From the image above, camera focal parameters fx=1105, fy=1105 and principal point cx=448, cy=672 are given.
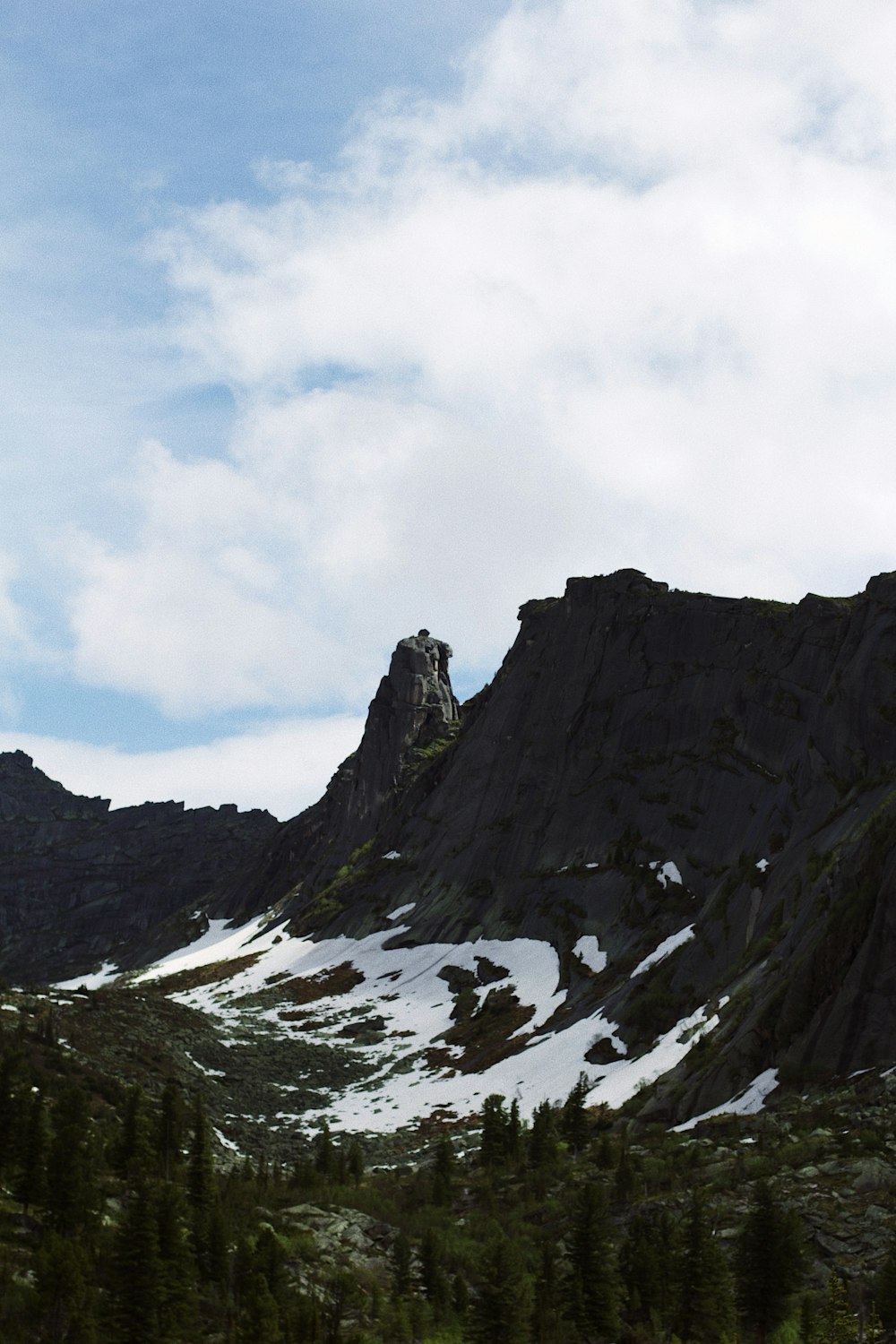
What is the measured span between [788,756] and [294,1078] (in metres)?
49.7

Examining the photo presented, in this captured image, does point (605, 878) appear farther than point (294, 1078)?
Yes

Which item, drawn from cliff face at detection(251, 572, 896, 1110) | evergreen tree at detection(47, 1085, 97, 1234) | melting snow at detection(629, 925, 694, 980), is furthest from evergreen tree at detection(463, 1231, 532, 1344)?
melting snow at detection(629, 925, 694, 980)

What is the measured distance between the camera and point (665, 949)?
87.3m

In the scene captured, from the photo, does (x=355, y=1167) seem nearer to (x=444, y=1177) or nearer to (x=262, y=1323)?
(x=444, y=1177)

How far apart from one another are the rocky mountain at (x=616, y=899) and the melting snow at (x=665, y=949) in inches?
19.5

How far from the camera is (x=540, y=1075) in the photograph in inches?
2987

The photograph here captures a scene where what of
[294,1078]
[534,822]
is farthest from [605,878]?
[294,1078]

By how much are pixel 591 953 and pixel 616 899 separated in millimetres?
8107

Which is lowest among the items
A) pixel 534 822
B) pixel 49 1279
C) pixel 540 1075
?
pixel 540 1075

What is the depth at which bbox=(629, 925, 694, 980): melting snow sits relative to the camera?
8494 cm

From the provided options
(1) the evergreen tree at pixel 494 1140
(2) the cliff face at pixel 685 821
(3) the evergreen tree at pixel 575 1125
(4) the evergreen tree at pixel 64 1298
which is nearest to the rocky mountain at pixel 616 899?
(2) the cliff face at pixel 685 821

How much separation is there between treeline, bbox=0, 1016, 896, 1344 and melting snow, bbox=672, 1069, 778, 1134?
542 cm

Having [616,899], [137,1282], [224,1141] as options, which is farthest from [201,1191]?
[616,899]

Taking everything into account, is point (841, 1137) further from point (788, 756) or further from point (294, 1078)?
point (788, 756)
